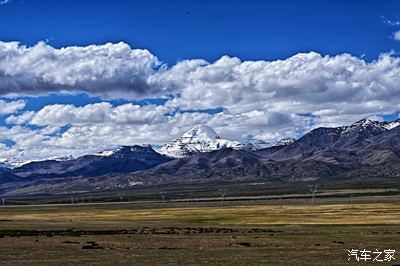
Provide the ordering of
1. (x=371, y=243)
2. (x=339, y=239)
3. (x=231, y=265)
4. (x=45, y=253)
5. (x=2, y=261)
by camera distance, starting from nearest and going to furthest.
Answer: (x=231, y=265) < (x=2, y=261) < (x=45, y=253) < (x=371, y=243) < (x=339, y=239)

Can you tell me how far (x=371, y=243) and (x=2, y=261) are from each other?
106 ft

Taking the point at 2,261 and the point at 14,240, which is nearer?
the point at 2,261

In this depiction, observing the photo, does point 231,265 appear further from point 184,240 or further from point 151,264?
point 184,240

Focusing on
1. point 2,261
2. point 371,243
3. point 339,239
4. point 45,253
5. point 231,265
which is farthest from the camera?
point 339,239

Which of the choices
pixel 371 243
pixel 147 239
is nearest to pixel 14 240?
pixel 147 239

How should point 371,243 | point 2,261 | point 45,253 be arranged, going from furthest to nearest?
1. point 371,243
2. point 45,253
3. point 2,261

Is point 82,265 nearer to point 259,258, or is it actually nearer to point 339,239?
point 259,258

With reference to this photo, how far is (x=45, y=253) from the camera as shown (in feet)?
175

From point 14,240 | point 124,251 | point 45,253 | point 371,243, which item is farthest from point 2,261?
point 371,243

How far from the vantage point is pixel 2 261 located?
154 ft

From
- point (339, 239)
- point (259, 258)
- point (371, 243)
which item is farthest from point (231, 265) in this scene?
point (339, 239)

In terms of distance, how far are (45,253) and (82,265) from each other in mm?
10194

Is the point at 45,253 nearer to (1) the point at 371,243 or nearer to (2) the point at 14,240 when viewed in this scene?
(2) the point at 14,240

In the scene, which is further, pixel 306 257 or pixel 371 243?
pixel 371 243
